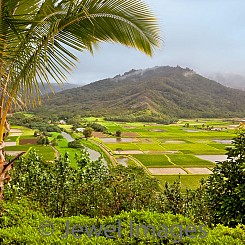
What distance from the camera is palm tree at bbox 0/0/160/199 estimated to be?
309cm

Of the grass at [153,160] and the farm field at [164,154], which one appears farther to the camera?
the grass at [153,160]

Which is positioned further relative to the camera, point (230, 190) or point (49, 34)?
point (230, 190)

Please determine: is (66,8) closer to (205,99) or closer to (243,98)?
(205,99)

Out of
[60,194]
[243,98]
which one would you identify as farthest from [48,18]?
[243,98]

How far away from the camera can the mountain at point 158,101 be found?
10162 centimetres

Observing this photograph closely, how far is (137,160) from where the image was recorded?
31.2 m

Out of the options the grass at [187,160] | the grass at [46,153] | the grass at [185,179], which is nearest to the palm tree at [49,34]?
the grass at [185,179]

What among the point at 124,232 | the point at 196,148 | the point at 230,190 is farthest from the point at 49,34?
the point at 196,148

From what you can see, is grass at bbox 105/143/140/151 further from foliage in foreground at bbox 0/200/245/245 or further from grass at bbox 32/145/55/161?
foliage in foreground at bbox 0/200/245/245

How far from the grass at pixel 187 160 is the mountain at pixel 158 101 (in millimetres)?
54229

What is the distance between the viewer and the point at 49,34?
120 inches

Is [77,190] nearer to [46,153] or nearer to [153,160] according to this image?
[153,160]

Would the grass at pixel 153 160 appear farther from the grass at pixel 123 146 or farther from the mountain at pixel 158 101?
the mountain at pixel 158 101

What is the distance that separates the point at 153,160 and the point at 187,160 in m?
4.05
